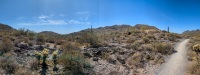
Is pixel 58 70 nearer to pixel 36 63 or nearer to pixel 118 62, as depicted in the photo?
pixel 36 63

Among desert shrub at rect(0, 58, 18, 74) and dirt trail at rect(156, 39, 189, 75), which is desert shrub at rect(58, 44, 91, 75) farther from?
dirt trail at rect(156, 39, 189, 75)

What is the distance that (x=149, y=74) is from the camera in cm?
1412

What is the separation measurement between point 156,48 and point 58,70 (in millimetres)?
11898

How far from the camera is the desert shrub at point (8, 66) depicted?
11.4 metres

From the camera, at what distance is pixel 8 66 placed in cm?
1180

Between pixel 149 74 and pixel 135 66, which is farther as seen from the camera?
pixel 135 66

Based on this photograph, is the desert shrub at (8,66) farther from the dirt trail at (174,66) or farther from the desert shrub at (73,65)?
the dirt trail at (174,66)

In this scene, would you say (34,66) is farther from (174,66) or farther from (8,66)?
(174,66)

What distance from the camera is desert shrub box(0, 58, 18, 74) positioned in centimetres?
1143

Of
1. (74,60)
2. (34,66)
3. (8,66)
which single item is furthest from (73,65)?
(8,66)

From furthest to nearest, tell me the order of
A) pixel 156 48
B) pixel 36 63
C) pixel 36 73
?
pixel 156 48
pixel 36 63
pixel 36 73

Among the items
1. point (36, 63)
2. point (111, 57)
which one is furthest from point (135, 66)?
point (36, 63)

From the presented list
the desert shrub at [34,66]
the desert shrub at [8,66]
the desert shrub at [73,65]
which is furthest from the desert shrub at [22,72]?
the desert shrub at [73,65]

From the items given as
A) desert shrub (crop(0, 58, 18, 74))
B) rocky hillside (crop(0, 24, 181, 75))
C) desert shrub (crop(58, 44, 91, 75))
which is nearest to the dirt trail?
rocky hillside (crop(0, 24, 181, 75))
